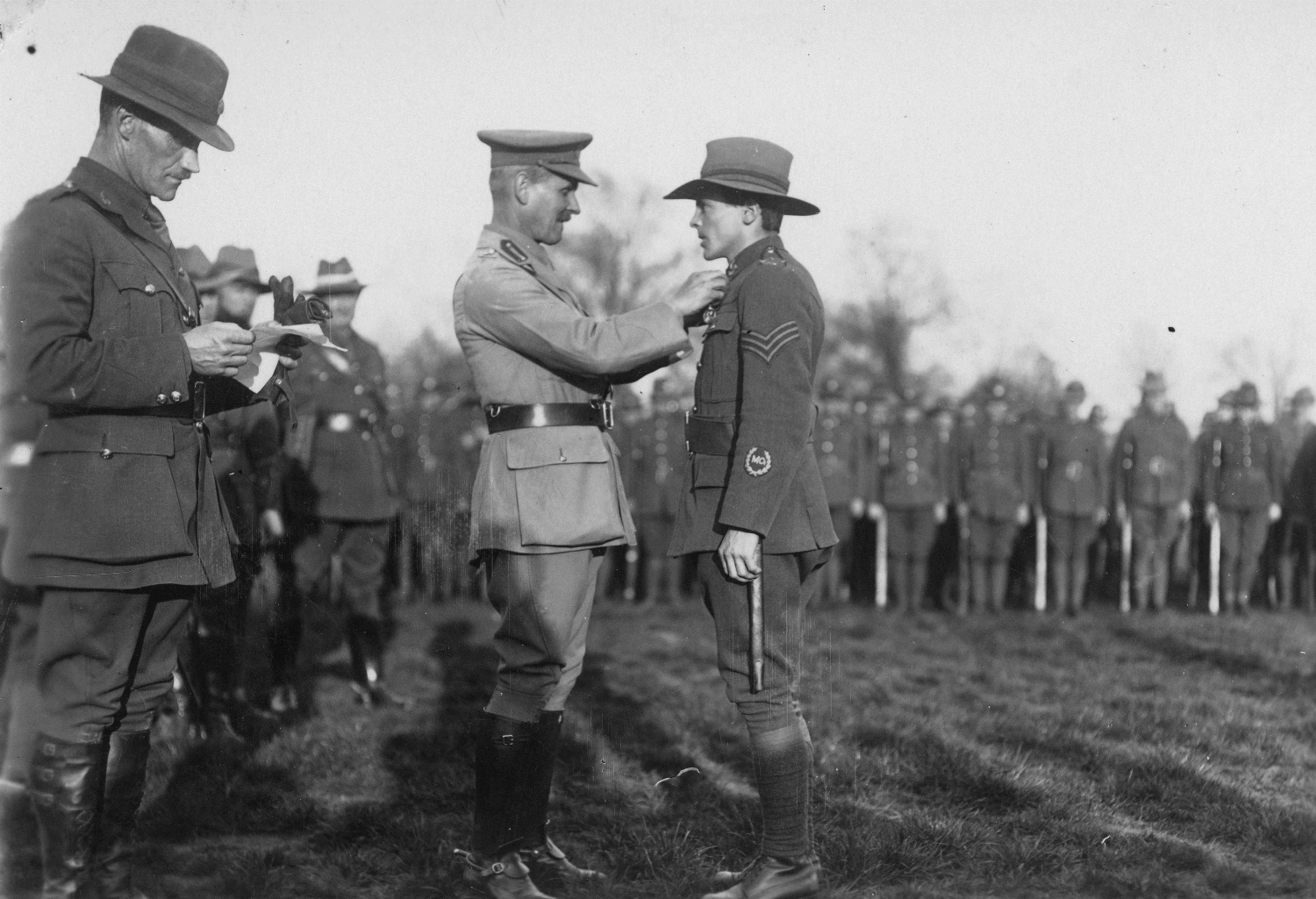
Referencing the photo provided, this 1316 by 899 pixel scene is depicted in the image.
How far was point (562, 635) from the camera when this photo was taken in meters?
3.79

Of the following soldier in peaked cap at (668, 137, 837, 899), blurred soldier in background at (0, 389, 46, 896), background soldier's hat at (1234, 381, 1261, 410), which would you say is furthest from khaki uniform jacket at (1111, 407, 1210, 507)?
blurred soldier in background at (0, 389, 46, 896)

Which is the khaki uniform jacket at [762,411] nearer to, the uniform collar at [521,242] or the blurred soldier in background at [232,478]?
the uniform collar at [521,242]

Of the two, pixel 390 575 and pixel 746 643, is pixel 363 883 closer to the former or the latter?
pixel 746 643

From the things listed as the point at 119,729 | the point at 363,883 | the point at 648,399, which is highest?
the point at 648,399

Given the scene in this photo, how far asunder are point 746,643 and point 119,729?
5.88 feet

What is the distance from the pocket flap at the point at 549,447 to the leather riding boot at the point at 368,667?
319 cm

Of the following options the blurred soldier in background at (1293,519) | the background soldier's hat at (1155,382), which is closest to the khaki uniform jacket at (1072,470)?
the background soldier's hat at (1155,382)

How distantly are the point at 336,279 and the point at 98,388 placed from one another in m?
3.74

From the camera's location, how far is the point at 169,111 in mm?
3293

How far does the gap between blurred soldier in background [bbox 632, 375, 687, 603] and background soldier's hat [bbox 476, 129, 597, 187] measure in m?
8.25

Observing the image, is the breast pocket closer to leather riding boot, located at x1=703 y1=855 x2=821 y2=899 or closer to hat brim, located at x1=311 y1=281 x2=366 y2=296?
leather riding boot, located at x1=703 y1=855 x2=821 y2=899

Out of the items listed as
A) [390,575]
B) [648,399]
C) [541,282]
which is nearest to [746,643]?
[541,282]

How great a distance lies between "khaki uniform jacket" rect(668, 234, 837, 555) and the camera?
3658 mm

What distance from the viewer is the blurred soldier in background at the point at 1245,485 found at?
1166 centimetres
